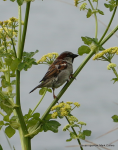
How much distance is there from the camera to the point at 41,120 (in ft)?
10.9

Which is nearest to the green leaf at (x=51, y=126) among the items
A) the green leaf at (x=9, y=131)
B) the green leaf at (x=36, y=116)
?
the green leaf at (x=36, y=116)

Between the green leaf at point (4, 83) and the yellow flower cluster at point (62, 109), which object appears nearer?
the yellow flower cluster at point (62, 109)

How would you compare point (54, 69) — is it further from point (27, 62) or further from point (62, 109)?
point (62, 109)

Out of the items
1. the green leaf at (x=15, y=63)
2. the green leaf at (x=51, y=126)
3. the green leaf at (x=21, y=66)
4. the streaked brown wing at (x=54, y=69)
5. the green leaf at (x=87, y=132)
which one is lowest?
the green leaf at (x=87, y=132)

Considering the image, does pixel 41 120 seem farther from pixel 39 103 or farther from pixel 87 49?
pixel 87 49

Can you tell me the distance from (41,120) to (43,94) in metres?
0.53

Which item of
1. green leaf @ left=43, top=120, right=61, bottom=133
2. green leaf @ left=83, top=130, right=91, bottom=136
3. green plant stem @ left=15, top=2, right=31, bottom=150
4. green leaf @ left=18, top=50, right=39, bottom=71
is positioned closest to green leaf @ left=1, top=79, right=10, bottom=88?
green plant stem @ left=15, top=2, right=31, bottom=150

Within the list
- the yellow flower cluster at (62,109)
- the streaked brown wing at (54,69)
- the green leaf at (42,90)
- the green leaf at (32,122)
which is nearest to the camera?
the yellow flower cluster at (62,109)

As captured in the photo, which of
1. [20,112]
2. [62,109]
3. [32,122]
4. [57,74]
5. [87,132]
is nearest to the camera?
[62,109]

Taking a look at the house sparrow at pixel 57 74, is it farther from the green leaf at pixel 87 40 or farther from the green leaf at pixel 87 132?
the green leaf at pixel 87 132

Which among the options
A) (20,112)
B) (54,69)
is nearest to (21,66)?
(20,112)

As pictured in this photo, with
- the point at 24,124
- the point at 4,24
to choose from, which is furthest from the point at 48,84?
the point at 4,24

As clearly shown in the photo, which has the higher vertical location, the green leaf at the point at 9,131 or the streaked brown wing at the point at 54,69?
the streaked brown wing at the point at 54,69

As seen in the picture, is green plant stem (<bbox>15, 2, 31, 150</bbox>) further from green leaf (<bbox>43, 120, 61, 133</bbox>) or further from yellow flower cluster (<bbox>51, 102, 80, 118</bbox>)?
yellow flower cluster (<bbox>51, 102, 80, 118</bbox>)
